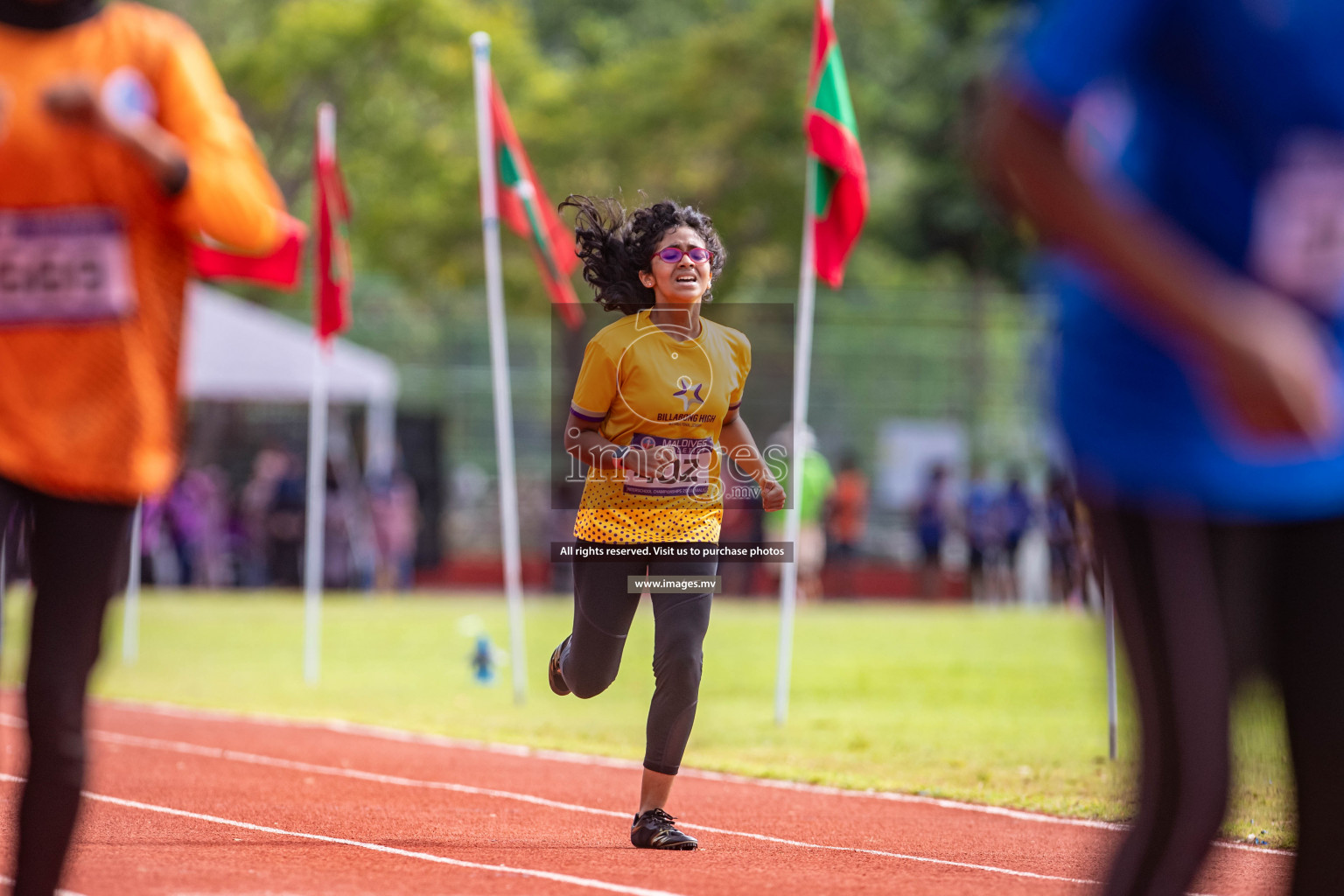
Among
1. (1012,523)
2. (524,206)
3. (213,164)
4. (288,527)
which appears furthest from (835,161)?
(288,527)

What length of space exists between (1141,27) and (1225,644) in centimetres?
100

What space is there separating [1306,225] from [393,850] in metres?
4.42

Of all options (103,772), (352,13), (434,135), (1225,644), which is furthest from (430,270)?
(1225,644)

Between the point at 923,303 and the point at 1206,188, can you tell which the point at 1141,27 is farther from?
the point at 923,303

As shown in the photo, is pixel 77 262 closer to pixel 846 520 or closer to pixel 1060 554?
pixel 1060 554

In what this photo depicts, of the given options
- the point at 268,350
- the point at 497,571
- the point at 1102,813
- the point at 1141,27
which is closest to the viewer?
the point at 1141,27

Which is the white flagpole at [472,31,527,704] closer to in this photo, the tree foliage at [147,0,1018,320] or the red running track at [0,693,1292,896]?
the red running track at [0,693,1292,896]

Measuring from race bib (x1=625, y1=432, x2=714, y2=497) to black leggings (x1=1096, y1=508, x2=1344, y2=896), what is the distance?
11.0 ft

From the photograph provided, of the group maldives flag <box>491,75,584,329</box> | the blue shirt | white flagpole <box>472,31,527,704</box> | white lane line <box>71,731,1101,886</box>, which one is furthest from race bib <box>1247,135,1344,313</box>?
maldives flag <box>491,75,584,329</box>

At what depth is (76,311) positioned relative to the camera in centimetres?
359

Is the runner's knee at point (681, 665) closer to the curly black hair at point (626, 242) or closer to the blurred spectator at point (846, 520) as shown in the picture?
the curly black hair at point (626, 242)

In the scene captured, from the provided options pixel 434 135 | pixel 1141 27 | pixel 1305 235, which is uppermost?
pixel 434 135

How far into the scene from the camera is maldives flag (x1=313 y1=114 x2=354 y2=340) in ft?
47.2

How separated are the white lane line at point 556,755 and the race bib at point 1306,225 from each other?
3830mm
